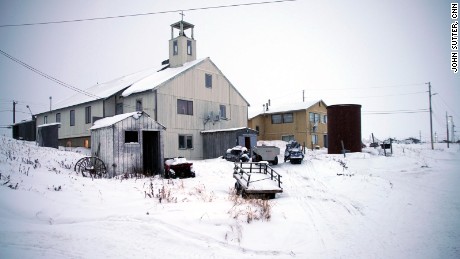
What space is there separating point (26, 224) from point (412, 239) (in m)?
8.83

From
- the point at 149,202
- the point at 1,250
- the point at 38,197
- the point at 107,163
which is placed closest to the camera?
the point at 1,250

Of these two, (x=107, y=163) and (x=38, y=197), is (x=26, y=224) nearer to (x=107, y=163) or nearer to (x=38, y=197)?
(x=38, y=197)

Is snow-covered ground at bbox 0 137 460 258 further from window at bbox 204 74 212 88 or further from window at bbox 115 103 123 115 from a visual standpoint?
window at bbox 204 74 212 88

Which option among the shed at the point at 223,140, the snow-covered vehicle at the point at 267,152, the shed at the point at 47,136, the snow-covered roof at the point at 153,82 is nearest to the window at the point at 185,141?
the shed at the point at 223,140

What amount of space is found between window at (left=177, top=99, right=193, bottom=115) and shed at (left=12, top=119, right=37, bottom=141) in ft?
44.1

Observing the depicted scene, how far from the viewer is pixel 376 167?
2102cm

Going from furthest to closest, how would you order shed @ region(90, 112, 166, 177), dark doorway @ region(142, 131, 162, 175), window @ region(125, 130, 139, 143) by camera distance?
dark doorway @ region(142, 131, 162, 175) < window @ region(125, 130, 139, 143) < shed @ region(90, 112, 166, 177)

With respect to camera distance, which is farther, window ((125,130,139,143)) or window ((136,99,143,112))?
window ((136,99,143,112))

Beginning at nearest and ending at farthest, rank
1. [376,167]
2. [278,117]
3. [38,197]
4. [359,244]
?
[359,244], [38,197], [376,167], [278,117]

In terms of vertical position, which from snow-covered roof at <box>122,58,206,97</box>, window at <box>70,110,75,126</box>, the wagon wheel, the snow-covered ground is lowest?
the snow-covered ground

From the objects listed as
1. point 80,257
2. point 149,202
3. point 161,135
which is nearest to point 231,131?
point 161,135

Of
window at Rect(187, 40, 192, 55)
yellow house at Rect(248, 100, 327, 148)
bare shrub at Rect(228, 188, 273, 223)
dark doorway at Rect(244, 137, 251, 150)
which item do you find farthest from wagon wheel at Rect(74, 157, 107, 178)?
yellow house at Rect(248, 100, 327, 148)

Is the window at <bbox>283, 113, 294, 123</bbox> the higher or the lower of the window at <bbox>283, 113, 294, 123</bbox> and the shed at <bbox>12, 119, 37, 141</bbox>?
the higher

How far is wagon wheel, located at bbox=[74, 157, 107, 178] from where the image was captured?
1538cm
